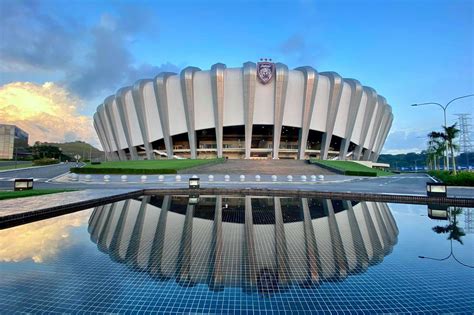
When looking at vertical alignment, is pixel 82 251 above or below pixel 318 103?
below

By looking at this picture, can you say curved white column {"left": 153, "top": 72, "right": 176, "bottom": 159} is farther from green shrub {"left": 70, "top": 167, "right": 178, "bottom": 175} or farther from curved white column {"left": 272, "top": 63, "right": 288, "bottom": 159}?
green shrub {"left": 70, "top": 167, "right": 178, "bottom": 175}

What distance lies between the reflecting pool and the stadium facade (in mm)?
40151

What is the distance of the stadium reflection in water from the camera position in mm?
4844

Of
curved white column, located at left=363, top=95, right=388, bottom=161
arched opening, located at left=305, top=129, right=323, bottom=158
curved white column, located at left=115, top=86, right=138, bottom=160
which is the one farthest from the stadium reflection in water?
curved white column, located at left=363, top=95, right=388, bottom=161

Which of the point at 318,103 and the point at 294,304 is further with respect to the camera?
the point at 318,103

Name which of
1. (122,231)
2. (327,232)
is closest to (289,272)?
(327,232)

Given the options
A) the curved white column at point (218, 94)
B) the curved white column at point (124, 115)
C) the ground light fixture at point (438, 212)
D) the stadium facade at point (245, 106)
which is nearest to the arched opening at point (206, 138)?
the stadium facade at point (245, 106)

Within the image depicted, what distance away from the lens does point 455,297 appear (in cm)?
407

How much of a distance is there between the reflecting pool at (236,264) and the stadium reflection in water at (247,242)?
31mm

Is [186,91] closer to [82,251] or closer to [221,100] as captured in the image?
[221,100]

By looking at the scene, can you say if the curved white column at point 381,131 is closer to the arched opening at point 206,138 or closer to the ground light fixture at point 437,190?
the arched opening at point 206,138

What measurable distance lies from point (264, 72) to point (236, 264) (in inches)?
1780

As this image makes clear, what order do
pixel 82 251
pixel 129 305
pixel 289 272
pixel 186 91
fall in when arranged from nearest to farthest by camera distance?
pixel 129 305 → pixel 289 272 → pixel 82 251 → pixel 186 91

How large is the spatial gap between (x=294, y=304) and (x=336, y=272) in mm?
1560
